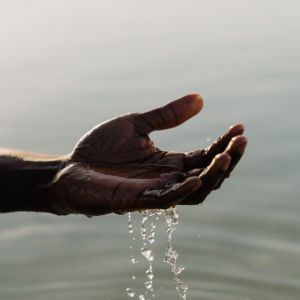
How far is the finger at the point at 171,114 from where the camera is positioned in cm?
404

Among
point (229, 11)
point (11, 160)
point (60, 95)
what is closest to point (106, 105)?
point (60, 95)

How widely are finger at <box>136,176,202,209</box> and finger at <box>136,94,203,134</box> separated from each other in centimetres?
68

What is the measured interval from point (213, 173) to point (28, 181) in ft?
4.05

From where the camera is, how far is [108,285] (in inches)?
246

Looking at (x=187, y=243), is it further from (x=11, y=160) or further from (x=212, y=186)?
(x=212, y=186)

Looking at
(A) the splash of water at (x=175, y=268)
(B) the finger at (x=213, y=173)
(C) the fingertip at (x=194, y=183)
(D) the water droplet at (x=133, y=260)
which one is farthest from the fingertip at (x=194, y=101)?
(D) the water droplet at (x=133, y=260)

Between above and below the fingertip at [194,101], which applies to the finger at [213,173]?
below

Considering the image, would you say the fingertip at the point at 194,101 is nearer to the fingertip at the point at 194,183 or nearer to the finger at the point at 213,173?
the finger at the point at 213,173

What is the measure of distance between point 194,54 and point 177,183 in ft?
29.2

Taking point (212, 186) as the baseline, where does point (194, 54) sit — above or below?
above

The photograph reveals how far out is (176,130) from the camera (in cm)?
841

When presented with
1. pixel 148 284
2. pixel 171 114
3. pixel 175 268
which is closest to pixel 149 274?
pixel 148 284

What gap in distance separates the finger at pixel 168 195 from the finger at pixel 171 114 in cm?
68

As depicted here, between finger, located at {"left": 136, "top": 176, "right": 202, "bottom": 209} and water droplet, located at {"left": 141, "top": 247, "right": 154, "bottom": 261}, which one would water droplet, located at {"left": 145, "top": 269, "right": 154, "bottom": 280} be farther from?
finger, located at {"left": 136, "top": 176, "right": 202, "bottom": 209}
